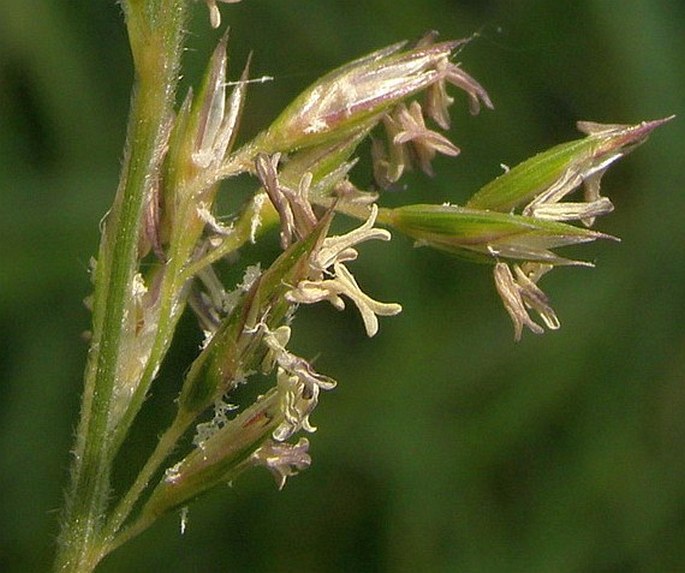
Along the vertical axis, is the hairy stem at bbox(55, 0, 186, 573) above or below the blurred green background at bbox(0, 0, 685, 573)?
above

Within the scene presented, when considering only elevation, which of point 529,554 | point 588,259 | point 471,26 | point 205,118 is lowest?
point 529,554

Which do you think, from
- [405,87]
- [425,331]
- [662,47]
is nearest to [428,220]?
[405,87]

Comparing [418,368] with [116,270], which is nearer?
[116,270]

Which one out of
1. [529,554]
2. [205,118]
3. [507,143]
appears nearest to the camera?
[205,118]

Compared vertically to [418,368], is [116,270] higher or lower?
higher

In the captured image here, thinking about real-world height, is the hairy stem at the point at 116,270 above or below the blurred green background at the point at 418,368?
above

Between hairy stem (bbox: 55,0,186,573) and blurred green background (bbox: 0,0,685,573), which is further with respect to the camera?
blurred green background (bbox: 0,0,685,573)

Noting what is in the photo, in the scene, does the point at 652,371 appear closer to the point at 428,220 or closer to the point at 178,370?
the point at 178,370

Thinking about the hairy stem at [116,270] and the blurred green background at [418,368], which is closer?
the hairy stem at [116,270]
